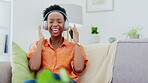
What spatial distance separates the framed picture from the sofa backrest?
1452 mm

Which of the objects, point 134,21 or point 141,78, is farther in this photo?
A: point 134,21

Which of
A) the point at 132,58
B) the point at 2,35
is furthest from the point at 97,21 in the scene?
the point at 132,58

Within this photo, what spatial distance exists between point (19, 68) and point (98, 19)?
5.37 ft

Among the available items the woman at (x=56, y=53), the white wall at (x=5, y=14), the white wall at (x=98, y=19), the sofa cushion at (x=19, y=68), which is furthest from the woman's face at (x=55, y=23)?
the white wall at (x=5, y=14)

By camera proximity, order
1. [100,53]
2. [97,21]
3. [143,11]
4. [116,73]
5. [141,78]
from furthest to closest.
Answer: [97,21] < [143,11] < [100,53] < [116,73] < [141,78]

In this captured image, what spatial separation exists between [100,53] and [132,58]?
237 mm

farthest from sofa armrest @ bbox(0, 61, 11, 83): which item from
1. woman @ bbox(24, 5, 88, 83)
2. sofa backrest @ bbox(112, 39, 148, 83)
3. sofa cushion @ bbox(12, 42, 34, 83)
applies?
sofa backrest @ bbox(112, 39, 148, 83)

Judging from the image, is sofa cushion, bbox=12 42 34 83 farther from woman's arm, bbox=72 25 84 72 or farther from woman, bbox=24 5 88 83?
woman's arm, bbox=72 25 84 72

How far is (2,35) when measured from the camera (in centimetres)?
262

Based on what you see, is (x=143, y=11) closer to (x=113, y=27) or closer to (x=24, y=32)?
(x=113, y=27)

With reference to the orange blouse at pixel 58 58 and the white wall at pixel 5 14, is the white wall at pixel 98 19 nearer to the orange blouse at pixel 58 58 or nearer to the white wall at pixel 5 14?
the white wall at pixel 5 14

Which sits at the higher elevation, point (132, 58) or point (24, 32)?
point (24, 32)

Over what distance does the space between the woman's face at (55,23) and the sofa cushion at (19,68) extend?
0.25 meters

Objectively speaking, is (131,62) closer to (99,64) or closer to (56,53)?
(99,64)
